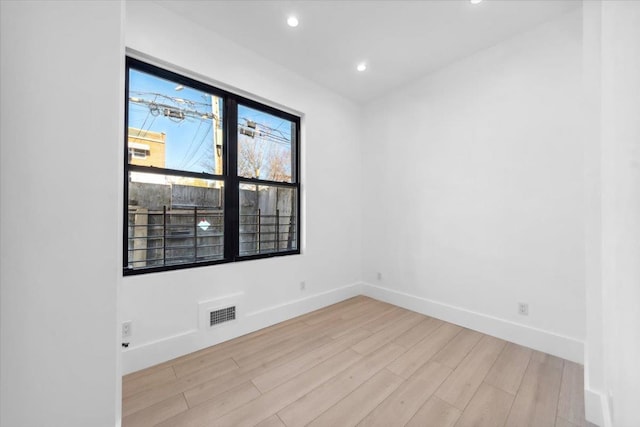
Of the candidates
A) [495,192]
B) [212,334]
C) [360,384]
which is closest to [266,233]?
[212,334]

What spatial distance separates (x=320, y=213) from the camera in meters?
3.17

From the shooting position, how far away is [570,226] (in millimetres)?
A: 2010

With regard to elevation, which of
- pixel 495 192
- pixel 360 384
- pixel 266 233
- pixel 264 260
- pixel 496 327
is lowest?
pixel 360 384

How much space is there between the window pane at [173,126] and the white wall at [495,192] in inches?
88.8

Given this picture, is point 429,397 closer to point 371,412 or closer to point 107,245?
point 371,412

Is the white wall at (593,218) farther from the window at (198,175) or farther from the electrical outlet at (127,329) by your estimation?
the electrical outlet at (127,329)

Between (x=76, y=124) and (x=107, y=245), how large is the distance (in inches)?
17.5

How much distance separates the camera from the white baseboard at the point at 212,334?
184cm

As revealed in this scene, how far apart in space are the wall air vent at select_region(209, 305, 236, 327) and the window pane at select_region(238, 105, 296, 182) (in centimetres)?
137

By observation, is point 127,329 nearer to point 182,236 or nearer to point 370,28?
point 182,236

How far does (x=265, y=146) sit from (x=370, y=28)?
1.58 metres

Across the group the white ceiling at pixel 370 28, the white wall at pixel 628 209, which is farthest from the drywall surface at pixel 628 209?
the white ceiling at pixel 370 28

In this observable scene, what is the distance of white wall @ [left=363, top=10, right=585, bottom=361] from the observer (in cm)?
202

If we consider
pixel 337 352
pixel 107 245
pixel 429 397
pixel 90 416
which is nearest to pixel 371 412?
pixel 429 397
